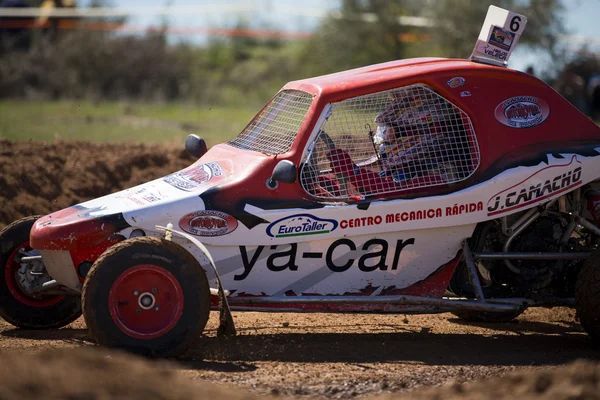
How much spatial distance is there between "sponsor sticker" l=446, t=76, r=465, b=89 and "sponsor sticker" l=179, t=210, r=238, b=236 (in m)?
2.00

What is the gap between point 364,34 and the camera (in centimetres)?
2389

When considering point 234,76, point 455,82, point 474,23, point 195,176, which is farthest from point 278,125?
point 234,76

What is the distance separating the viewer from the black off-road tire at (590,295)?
654cm

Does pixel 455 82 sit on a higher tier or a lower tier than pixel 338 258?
higher

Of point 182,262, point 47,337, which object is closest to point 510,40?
point 182,262

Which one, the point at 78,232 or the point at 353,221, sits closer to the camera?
the point at 78,232

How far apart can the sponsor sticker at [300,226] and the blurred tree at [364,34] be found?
1747cm

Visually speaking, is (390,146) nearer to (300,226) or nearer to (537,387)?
(300,226)

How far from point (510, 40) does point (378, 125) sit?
4.98 feet

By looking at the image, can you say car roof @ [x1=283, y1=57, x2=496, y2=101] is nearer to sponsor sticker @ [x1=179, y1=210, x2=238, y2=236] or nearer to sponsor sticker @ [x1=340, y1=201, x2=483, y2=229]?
sponsor sticker @ [x1=340, y1=201, x2=483, y2=229]

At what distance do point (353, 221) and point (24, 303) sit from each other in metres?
2.77

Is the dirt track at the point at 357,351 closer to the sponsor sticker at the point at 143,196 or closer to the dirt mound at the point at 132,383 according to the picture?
the dirt mound at the point at 132,383

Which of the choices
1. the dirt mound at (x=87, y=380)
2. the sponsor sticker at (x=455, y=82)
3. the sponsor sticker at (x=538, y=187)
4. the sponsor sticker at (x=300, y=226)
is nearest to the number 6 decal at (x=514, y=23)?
the sponsor sticker at (x=455, y=82)

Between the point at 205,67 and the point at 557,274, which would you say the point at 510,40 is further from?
the point at 205,67
